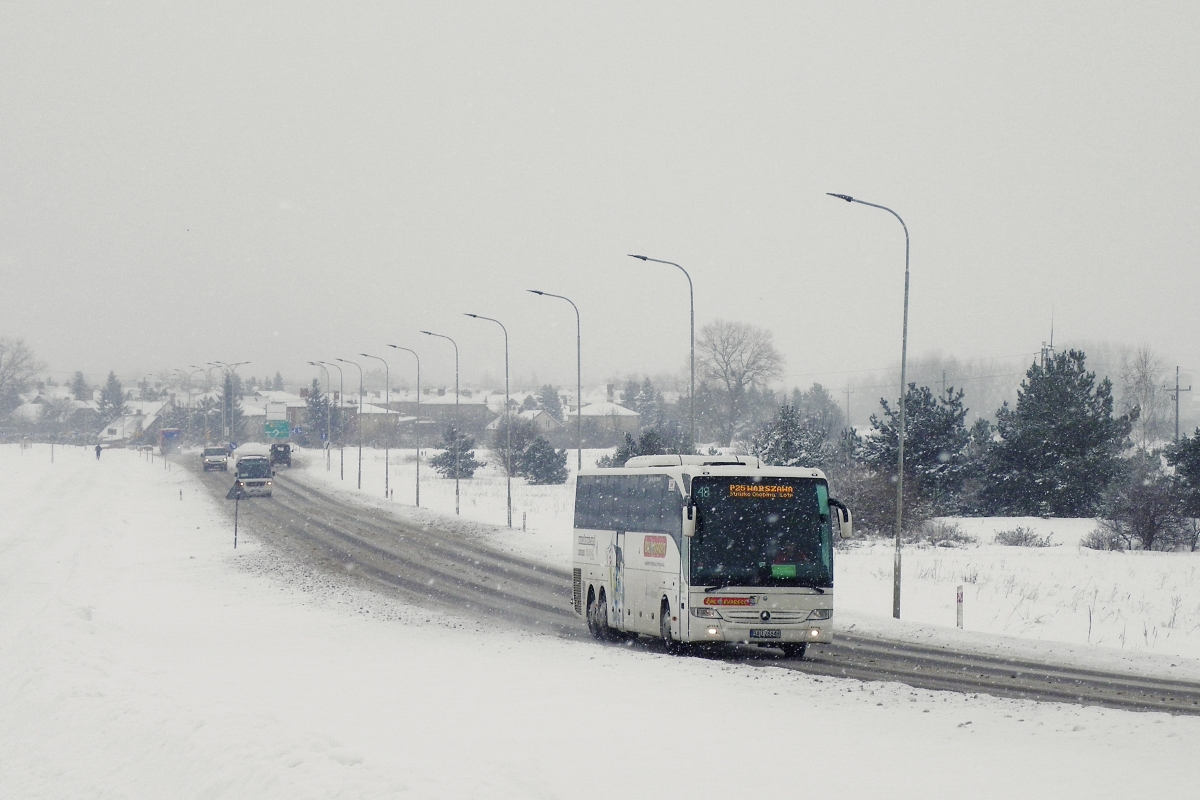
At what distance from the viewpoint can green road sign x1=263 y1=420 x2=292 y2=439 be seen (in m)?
113

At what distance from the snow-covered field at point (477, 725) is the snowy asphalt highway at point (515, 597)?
1628mm

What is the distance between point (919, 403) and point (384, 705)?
45.7 metres

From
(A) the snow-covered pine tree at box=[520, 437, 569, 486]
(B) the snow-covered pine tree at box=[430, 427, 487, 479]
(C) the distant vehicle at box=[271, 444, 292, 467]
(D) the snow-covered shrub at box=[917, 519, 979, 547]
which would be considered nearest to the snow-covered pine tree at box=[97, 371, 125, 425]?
(C) the distant vehicle at box=[271, 444, 292, 467]

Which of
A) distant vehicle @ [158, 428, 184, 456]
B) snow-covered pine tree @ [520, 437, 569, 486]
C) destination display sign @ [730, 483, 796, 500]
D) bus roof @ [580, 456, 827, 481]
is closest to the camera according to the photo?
destination display sign @ [730, 483, 796, 500]

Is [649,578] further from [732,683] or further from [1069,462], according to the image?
[1069,462]

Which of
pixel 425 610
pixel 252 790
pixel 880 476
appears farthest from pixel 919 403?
pixel 252 790

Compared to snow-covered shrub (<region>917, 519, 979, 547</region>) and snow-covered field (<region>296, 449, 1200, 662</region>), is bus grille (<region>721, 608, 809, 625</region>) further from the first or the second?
snow-covered shrub (<region>917, 519, 979, 547</region>)

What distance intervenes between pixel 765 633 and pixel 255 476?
54.1 m

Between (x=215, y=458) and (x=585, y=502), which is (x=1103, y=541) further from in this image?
(x=215, y=458)

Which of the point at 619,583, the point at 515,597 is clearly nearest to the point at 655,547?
the point at 619,583

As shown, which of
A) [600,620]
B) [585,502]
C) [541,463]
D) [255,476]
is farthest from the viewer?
[541,463]

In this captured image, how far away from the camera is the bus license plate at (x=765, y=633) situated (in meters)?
18.2

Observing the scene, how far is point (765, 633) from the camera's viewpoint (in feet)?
59.7

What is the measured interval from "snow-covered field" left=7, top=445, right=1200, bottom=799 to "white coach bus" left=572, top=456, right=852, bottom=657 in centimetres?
92
